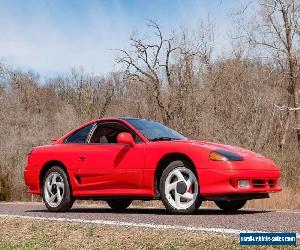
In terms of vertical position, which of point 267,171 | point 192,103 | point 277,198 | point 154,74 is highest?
point 154,74

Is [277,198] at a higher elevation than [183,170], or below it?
below

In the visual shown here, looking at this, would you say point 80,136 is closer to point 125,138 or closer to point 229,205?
point 125,138

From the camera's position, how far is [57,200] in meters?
8.88

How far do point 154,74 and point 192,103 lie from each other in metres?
6.90

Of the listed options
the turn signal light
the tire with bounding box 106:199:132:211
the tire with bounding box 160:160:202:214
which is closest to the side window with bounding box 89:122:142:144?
the tire with bounding box 106:199:132:211

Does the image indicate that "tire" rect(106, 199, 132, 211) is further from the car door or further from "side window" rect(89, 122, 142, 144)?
"side window" rect(89, 122, 142, 144)

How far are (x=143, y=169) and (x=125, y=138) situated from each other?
51 centimetres

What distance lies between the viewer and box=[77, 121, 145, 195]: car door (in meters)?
8.00

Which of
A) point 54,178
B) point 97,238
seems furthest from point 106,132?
point 97,238

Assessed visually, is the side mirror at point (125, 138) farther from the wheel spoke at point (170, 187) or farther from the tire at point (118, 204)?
the tire at point (118, 204)

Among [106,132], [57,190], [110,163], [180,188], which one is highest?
[106,132]

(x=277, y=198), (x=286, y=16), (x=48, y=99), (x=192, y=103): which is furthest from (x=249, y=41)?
(x=48, y=99)

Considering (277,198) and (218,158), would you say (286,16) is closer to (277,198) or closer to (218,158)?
(277,198)

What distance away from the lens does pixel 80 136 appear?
30.0 ft
